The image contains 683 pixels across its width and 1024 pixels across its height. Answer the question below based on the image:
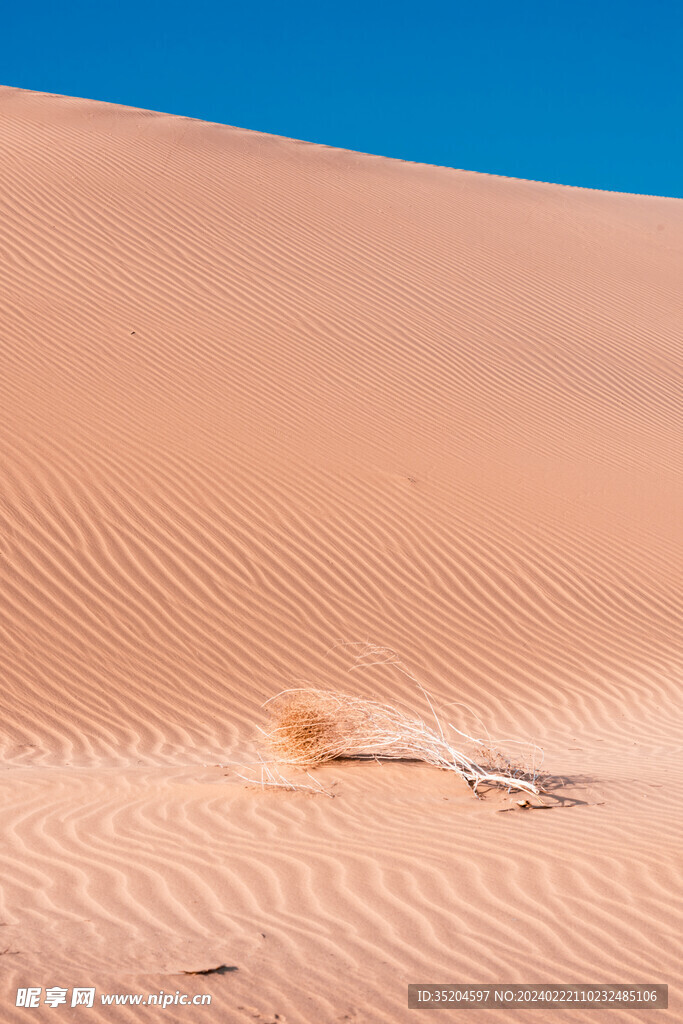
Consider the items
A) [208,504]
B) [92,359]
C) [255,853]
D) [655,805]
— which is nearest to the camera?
[255,853]

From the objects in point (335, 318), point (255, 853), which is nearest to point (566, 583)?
point (255, 853)

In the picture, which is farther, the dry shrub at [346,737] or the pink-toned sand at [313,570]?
the dry shrub at [346,737]

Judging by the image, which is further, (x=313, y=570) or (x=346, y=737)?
(x=313, y=570)

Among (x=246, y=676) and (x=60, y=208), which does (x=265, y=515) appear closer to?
(x=246, y=676)

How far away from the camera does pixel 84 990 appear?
312 centimetres

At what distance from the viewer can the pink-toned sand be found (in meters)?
3.79

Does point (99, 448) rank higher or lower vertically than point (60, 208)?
lower

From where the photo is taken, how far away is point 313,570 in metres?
9.57

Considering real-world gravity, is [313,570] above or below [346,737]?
above

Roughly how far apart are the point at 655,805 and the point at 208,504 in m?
5.79

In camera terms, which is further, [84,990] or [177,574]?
[177,574]

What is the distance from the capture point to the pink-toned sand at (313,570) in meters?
3.79

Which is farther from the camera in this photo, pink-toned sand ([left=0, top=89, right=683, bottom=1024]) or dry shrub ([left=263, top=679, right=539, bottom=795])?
dry shrub ([left=263, top=679, right=539, bottom=795])

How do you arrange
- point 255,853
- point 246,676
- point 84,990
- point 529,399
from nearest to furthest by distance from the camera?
point 84,990, point 255,853, point 246,676, point 529,399
